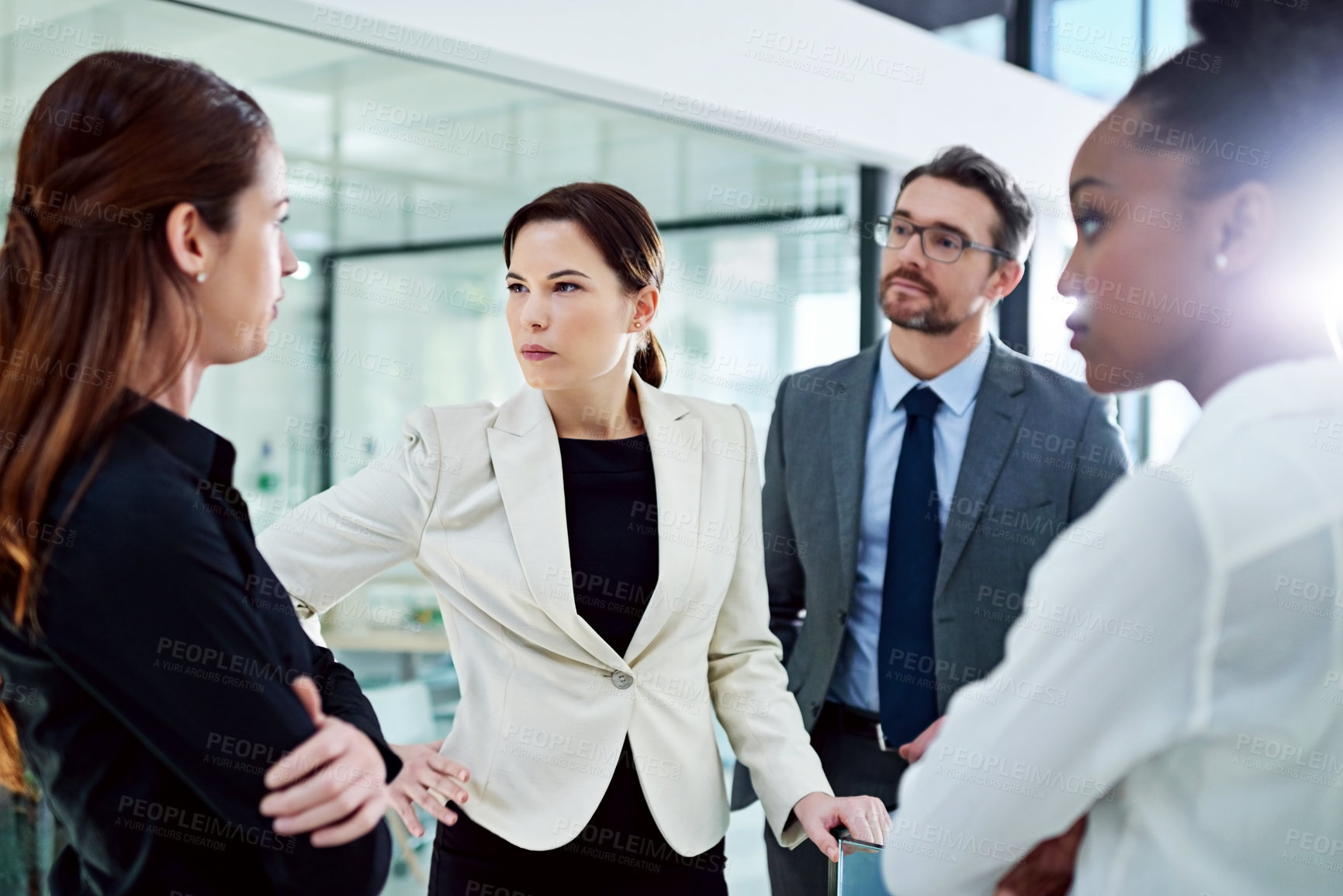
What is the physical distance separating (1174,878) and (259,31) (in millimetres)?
3033

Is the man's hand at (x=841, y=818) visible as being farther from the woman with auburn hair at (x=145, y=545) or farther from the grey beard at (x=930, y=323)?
the grey beard at (x=930, y=323)

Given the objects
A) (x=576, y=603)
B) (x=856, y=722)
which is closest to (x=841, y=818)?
(x=576, y=603)

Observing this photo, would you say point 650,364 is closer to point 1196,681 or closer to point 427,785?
point 427,785

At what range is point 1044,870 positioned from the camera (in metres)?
0.91

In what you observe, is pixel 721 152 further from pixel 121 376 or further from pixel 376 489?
pixel 121 376

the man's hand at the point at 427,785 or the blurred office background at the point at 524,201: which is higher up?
the blurred office background at the point at 524,201

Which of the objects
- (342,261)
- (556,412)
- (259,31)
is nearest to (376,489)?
(556,412)

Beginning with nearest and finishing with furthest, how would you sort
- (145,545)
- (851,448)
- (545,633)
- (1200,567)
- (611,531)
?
(1200,567) < (145,545) < (545,633) < (611,531) < (851,448)

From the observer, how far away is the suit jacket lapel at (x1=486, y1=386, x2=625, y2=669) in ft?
5.46

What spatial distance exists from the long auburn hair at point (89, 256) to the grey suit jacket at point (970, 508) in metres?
1.52

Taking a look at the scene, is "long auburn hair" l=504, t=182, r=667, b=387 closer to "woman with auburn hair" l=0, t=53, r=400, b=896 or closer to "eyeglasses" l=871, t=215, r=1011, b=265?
"eyeglasses" l=871, t=215, r=1011, b=265

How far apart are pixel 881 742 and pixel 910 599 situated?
0.30 meters

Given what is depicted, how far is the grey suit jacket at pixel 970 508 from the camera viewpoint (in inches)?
83.8

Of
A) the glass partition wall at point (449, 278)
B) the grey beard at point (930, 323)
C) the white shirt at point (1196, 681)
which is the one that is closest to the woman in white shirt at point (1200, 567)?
the white shirt at point (1196, 681)
